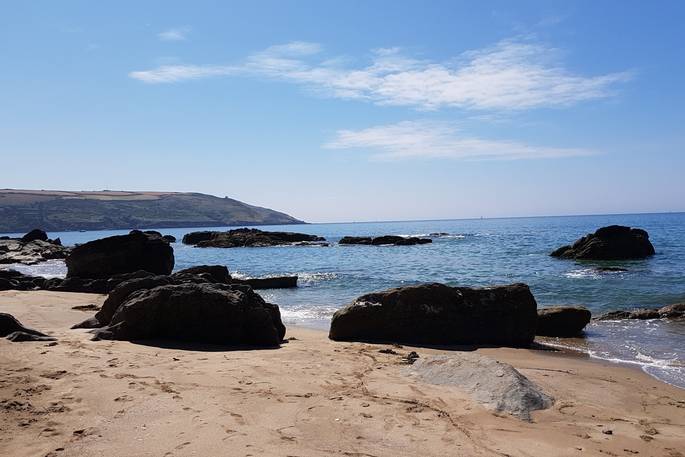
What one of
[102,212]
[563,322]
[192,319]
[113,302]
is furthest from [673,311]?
[102,212]

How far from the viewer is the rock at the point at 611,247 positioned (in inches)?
1449

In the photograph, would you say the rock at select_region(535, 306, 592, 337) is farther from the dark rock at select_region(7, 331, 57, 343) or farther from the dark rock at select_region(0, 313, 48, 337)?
the dark rock at select_region(0, 313, 48, 337)

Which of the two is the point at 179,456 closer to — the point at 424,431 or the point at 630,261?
the point at 424,431

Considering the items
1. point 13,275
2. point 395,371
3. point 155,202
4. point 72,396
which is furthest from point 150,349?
point 155,202

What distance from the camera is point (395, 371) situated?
7.72 meters

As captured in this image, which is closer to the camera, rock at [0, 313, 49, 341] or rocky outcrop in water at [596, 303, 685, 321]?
rock at [0, 313, 49, 341]

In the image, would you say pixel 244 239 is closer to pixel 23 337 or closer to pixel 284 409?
pixel 23 337

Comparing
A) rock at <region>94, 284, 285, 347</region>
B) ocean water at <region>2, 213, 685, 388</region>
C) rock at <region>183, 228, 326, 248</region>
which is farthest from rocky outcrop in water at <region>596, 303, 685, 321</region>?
rock at <region>183, 228, 326, 248</region>

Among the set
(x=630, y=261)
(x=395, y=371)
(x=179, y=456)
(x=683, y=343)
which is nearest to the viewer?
(x=179, y=456)

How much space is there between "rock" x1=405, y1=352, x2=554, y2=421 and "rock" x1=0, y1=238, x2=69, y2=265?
3779 cm

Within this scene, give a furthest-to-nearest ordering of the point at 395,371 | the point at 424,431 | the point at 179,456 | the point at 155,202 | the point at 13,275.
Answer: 1. the point at 155,202
2. the point at 13,275
3. the point at 395,371
4. the point at 424,431
5. the point at 179,456

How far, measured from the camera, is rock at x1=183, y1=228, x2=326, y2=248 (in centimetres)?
6981

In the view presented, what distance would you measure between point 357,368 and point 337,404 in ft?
6.90

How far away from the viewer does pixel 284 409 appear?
5492 millimetres
